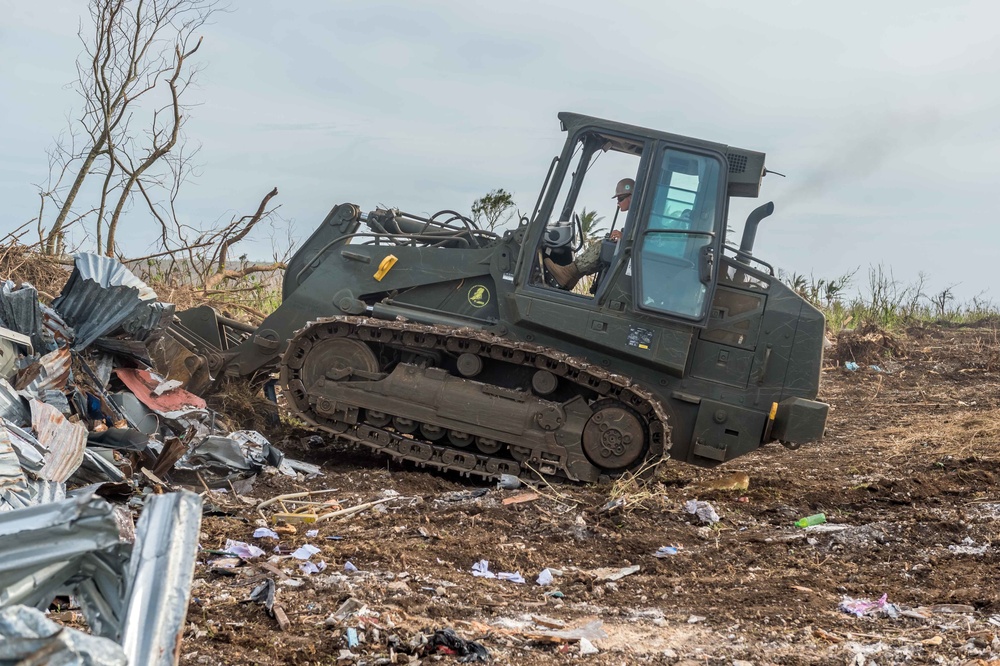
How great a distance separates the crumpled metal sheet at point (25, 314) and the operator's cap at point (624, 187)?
4.37 meters

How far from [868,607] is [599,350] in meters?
3.22

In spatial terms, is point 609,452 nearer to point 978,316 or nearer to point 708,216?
point 708,216

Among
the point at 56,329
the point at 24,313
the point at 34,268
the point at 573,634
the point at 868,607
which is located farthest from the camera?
the point at 34,268

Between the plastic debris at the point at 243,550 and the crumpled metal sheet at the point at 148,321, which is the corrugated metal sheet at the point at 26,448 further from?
the crumpled metal sheet at the point at 148,321

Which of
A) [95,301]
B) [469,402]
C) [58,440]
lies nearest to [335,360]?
[469,402]

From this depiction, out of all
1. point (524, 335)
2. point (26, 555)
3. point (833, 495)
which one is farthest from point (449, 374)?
point (26, 555)

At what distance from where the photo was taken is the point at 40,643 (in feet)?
7.31

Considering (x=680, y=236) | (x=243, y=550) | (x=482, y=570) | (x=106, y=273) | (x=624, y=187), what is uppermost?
(x=624, y=187)

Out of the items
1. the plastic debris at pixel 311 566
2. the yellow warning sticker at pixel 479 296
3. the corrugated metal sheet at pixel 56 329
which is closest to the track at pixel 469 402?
the yellow warning sticker at pixel 479 296

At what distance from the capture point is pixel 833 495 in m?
7.39

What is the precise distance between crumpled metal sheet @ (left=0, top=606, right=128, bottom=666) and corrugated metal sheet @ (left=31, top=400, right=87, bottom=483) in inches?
136

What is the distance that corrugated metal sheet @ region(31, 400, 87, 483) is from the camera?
18.3ft

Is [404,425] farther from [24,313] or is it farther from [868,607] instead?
[868,607]

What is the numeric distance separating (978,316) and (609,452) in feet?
57.9
